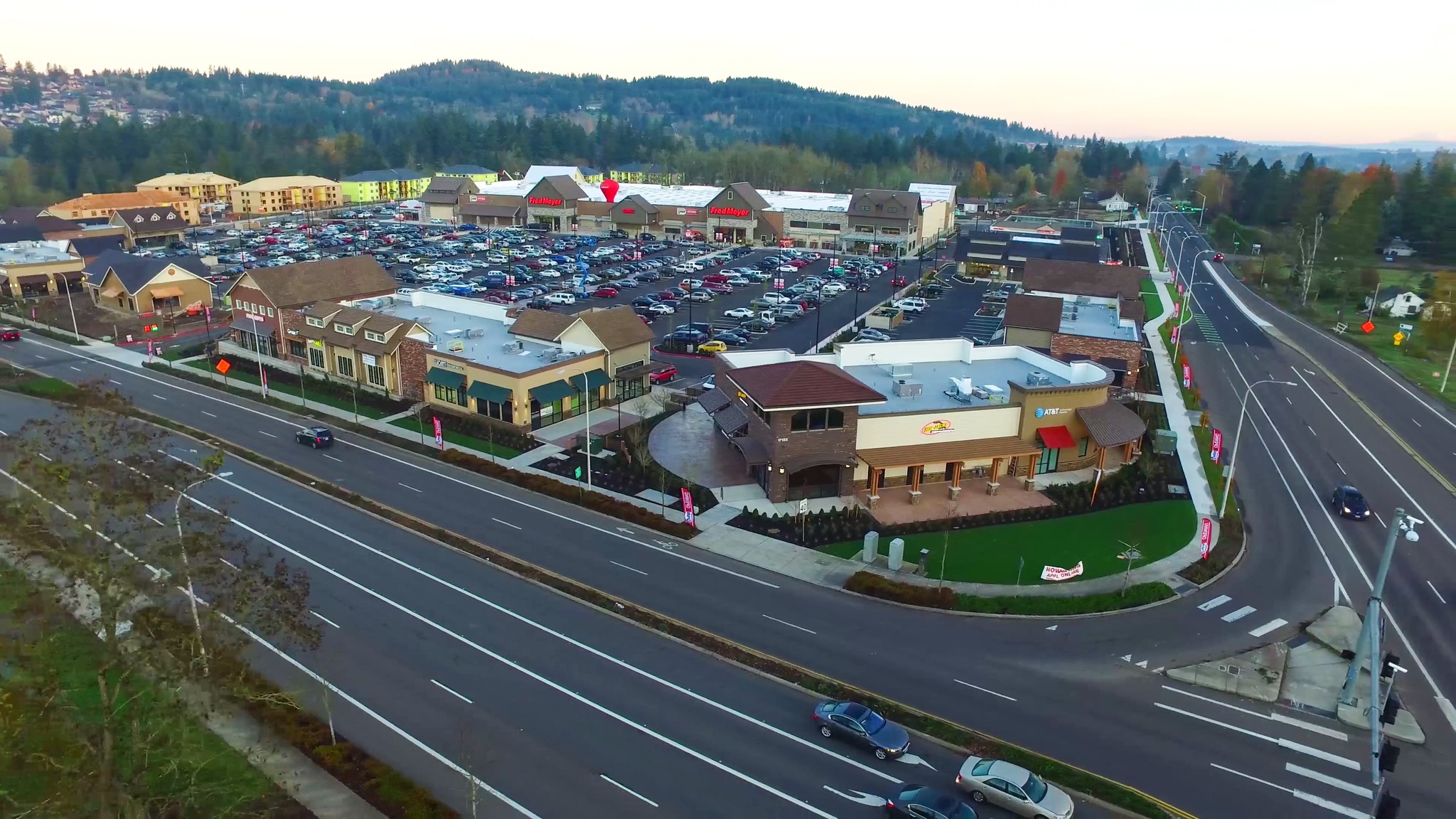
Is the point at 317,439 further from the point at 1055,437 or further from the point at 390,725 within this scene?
the point at 1055,437

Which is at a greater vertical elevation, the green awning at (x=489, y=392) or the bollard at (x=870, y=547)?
the green awning at (x=489, y=392)

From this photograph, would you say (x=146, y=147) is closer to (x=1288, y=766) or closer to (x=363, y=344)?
(x=363, y=344)

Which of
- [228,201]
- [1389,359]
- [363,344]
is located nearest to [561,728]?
[363,344]

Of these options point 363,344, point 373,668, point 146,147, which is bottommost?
point 373,668

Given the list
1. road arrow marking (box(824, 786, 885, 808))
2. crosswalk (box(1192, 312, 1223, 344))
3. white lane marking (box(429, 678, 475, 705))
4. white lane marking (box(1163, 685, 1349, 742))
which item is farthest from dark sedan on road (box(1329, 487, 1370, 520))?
white lane marking (box(429, 678, 475, 705))

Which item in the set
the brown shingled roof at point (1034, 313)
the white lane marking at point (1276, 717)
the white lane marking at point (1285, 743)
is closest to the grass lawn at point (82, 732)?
the white lane marking at point (1285, 743)

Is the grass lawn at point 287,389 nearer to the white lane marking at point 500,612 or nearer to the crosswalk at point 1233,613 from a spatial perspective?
the white lane marking at point 500,612
